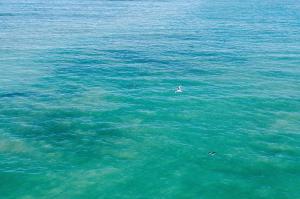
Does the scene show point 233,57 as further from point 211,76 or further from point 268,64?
point 211,76

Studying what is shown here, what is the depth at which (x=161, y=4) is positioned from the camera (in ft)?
614

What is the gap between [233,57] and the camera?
3893 inches

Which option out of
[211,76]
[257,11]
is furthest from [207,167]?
[257,11]

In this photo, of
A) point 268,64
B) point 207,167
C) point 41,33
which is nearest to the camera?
point 207,167

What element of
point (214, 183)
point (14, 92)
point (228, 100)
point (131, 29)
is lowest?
point (214, 183)

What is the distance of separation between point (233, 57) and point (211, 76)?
52.6ft

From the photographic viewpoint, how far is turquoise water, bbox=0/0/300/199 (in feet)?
166

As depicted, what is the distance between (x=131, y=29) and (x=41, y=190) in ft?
285

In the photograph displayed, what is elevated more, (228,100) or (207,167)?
(228,100)

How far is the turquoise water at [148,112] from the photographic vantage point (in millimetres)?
50500

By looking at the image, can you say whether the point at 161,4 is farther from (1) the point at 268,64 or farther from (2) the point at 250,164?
(2) the point at 250,164

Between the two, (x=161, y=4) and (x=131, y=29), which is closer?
(x=131, y=29)

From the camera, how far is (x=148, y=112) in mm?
69125

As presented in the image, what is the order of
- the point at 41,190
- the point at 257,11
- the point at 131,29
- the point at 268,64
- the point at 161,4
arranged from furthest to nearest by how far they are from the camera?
the point at 161,4
the point at 257,11
the point at 131,29
the point at 268,64
the point at 41,190
